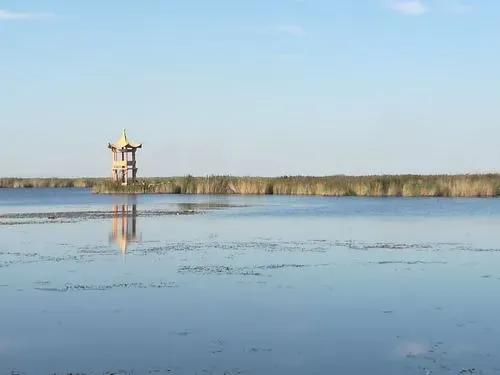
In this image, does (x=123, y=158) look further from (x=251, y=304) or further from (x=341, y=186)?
(x=251, y=304)

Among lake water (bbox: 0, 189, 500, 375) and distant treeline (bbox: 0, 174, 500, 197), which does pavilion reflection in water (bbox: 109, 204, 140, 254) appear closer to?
lake water (bbox: 0, 189, 500, 375)

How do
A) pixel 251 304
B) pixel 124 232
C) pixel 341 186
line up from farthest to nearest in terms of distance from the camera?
pixel 341 186, pixel 124 232, pixel 251 304

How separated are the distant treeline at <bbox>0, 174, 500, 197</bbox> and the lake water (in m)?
29.2

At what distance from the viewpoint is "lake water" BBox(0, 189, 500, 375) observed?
7.83 meters

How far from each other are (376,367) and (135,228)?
18.3 metres

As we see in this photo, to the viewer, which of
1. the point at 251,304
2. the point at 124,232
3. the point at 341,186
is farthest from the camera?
the point at 341,186

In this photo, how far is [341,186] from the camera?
5488 cm

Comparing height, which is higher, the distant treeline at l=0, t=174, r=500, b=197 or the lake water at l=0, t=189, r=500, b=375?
the distant treeline at l=0, t=174, r=500, b=197

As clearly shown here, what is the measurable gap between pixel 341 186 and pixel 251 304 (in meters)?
44.5

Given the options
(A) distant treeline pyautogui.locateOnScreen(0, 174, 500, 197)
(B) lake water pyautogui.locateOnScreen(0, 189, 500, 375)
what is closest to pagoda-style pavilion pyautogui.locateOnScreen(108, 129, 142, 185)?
(A) distant treeline pyautogui.locateOnScreen(0, 174, 500, 197)

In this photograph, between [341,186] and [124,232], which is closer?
[124,232]

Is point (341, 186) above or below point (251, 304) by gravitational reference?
above

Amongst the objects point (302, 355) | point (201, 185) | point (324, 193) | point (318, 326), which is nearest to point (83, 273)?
point (318, 326)

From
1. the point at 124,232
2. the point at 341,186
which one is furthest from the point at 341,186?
the point at 124,232
